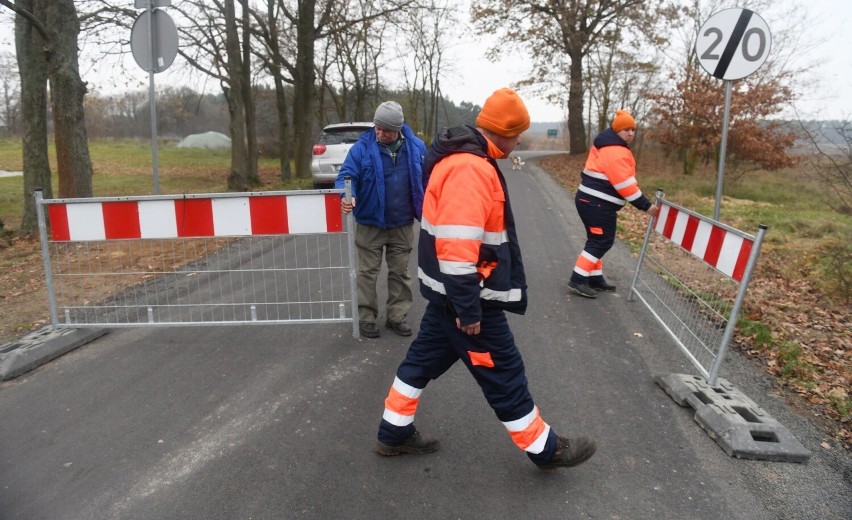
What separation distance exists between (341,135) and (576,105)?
16.6 meters

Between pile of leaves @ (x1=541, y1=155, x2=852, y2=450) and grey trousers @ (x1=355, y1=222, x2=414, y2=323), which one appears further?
grey trousers @ (x1=355, y1=222, x2=414, y2=323)

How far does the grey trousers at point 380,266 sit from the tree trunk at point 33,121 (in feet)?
22.4

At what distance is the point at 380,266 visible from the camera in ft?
16.1

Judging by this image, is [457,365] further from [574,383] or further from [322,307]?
[322,307]

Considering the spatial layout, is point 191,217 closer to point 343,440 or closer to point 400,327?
point 400,327

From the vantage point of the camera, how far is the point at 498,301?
9.20 ft

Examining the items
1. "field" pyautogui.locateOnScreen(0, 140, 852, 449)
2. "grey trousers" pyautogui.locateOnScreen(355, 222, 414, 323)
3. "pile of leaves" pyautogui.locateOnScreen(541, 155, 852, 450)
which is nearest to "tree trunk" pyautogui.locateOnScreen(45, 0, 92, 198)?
"field" pyautogui.locateOnScreen(0, 140, 852, 449)

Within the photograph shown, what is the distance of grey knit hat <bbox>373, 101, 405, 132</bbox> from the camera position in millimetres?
4418

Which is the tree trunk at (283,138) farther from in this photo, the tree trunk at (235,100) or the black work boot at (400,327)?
the black work boot at (400,327)

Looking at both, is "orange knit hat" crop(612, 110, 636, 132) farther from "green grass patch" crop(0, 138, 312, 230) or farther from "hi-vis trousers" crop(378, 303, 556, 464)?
"green grass patch" crop(0, 138, 312, 230)

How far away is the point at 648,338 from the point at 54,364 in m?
4.94

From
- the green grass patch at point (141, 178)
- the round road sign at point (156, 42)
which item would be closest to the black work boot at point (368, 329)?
the round road sign at point (156, 42)

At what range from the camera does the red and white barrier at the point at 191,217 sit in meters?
4.58

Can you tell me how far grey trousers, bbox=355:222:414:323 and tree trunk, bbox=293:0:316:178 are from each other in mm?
13825
